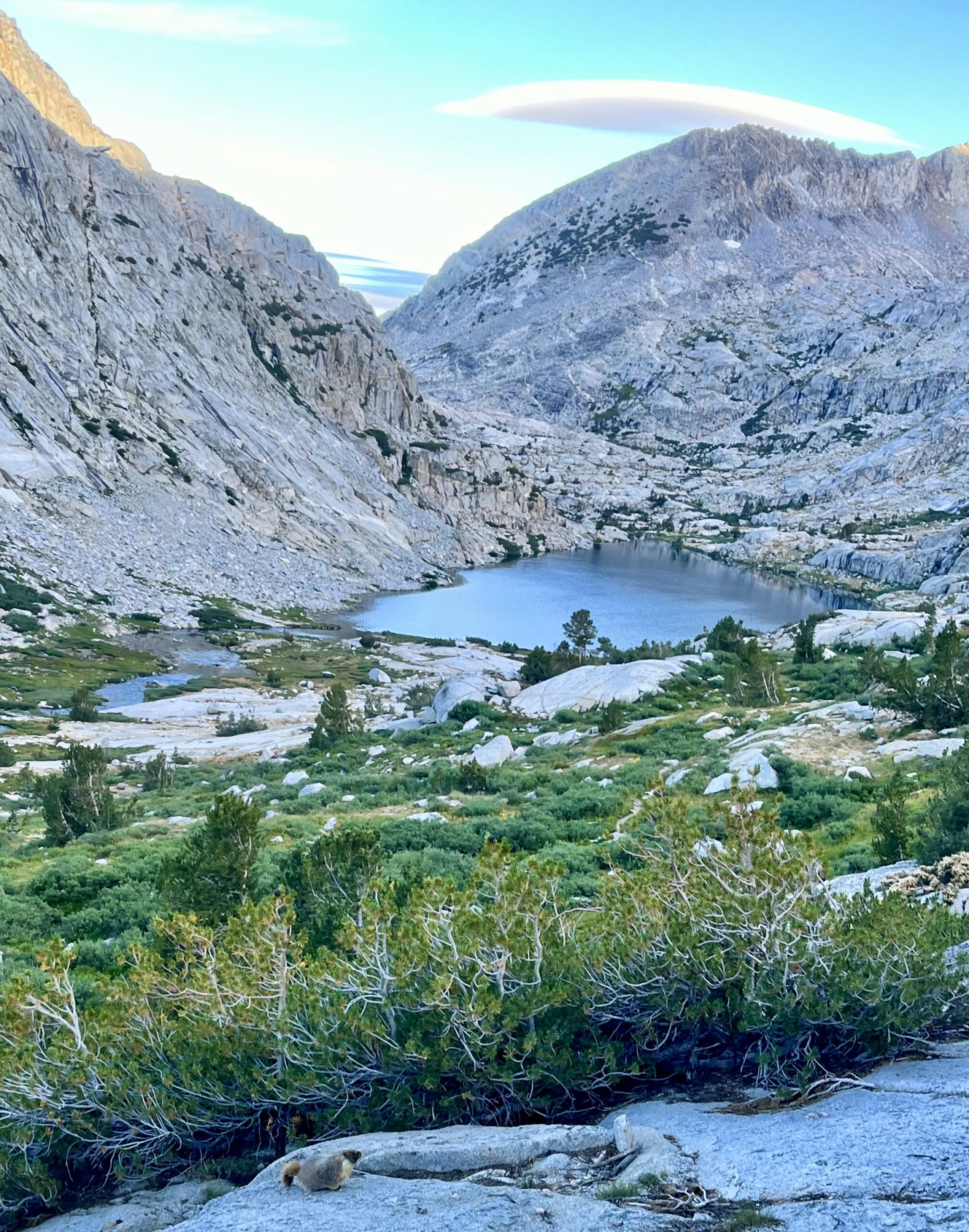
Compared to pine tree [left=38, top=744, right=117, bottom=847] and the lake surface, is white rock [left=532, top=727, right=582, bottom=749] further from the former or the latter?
the lake surface

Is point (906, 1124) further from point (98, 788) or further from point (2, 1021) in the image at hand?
point (98, 788)

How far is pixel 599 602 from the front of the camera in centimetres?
8838

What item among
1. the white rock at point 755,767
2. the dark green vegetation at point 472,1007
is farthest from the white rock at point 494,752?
the dark green vegetation at point 472,1007

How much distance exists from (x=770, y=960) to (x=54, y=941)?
258 inches

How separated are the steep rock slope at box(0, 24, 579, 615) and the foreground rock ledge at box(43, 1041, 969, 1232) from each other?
63.6m

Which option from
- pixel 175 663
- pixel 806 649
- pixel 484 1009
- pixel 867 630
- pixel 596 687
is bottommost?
pixel 175 663

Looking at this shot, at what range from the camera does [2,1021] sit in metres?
7.76

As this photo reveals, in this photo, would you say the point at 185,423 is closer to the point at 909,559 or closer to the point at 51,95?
the point at 909,559

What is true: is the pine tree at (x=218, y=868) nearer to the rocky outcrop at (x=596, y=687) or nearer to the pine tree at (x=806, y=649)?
the rocky outcrop at (x=596, y=687)

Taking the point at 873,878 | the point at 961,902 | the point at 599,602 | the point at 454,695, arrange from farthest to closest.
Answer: the point at 599,602, the point at 454,695, the point at 873,878, the point at 961,902

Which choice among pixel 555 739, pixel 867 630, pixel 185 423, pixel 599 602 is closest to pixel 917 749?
pixel 555 739

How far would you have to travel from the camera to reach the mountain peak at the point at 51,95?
518 feet

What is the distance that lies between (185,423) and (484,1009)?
8781 centimetres

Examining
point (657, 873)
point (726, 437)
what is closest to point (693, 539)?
point (726, 437)
